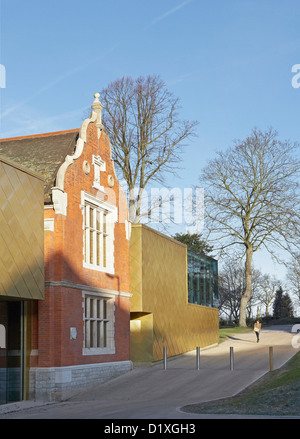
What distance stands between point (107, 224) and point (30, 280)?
278 inches

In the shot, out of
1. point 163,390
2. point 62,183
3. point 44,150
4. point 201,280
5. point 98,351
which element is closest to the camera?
point 163,390

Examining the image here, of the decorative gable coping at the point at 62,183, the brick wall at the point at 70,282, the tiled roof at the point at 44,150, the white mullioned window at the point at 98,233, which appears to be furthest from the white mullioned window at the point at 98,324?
the tiled roof at the point at 44,150

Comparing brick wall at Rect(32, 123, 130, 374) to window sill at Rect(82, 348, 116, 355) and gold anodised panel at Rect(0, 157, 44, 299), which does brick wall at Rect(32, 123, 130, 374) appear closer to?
window sill at Rect(82, 348, 116, 355)

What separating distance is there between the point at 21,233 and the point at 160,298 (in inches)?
479

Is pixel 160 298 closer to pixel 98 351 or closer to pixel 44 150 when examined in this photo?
pixel 98 351

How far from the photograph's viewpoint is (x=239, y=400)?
54.5ft

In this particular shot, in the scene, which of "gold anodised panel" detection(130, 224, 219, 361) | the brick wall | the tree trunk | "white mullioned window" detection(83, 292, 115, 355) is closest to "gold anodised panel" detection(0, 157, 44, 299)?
the brick wall

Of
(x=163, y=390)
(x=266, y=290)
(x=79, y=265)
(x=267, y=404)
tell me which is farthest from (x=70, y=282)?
(x=266, y=290)

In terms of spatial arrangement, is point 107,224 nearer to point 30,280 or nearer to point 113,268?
point 113,268

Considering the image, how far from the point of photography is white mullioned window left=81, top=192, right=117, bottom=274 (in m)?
23.3

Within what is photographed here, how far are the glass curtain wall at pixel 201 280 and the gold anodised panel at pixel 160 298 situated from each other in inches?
33.3

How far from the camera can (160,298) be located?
29.3 meters

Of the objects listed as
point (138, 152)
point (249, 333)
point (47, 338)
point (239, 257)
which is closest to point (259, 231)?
point (239, 257)

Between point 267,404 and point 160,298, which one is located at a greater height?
point 160,298
